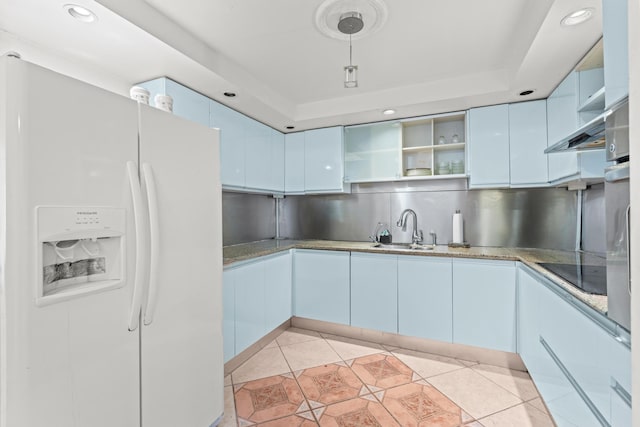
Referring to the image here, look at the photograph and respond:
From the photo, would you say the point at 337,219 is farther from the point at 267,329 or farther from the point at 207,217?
the point at 207,217

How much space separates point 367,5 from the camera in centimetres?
161

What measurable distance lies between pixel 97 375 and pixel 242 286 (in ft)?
4.12

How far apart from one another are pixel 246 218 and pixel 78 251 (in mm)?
2158

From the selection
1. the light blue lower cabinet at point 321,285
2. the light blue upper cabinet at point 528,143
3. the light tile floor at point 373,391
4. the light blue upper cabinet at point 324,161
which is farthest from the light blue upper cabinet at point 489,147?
the light tile floor at point 373,391

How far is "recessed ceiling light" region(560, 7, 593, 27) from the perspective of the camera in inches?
55.0

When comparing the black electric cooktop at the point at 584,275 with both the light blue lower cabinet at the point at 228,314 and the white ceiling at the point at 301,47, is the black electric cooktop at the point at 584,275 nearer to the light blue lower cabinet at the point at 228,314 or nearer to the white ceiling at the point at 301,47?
the white ceiling at the point at 301,47

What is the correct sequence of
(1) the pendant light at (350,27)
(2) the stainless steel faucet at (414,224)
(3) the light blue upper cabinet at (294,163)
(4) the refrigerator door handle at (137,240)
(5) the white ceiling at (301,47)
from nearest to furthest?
(4) the refrigerator door handle at (137,240) < (5) the white ceiling at (301,47) < (1) the pendant light at (350,27) < (2) the stainless steel faucet at (414,224) < (3) the light blue upper cabinet at (294,163)

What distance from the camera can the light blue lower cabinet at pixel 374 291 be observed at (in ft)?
8.64

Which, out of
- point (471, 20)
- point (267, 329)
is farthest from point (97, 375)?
point (471, 20)

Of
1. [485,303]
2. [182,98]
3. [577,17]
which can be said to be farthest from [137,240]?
[485,303]

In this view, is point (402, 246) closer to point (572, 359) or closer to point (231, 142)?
point (572, 359)

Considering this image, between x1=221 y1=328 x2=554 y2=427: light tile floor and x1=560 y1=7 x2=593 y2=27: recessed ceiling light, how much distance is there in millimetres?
2179

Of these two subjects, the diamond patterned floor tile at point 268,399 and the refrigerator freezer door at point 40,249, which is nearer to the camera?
the refrigerator freezer door at point 40,249

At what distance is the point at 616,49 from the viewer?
817 millimetres
